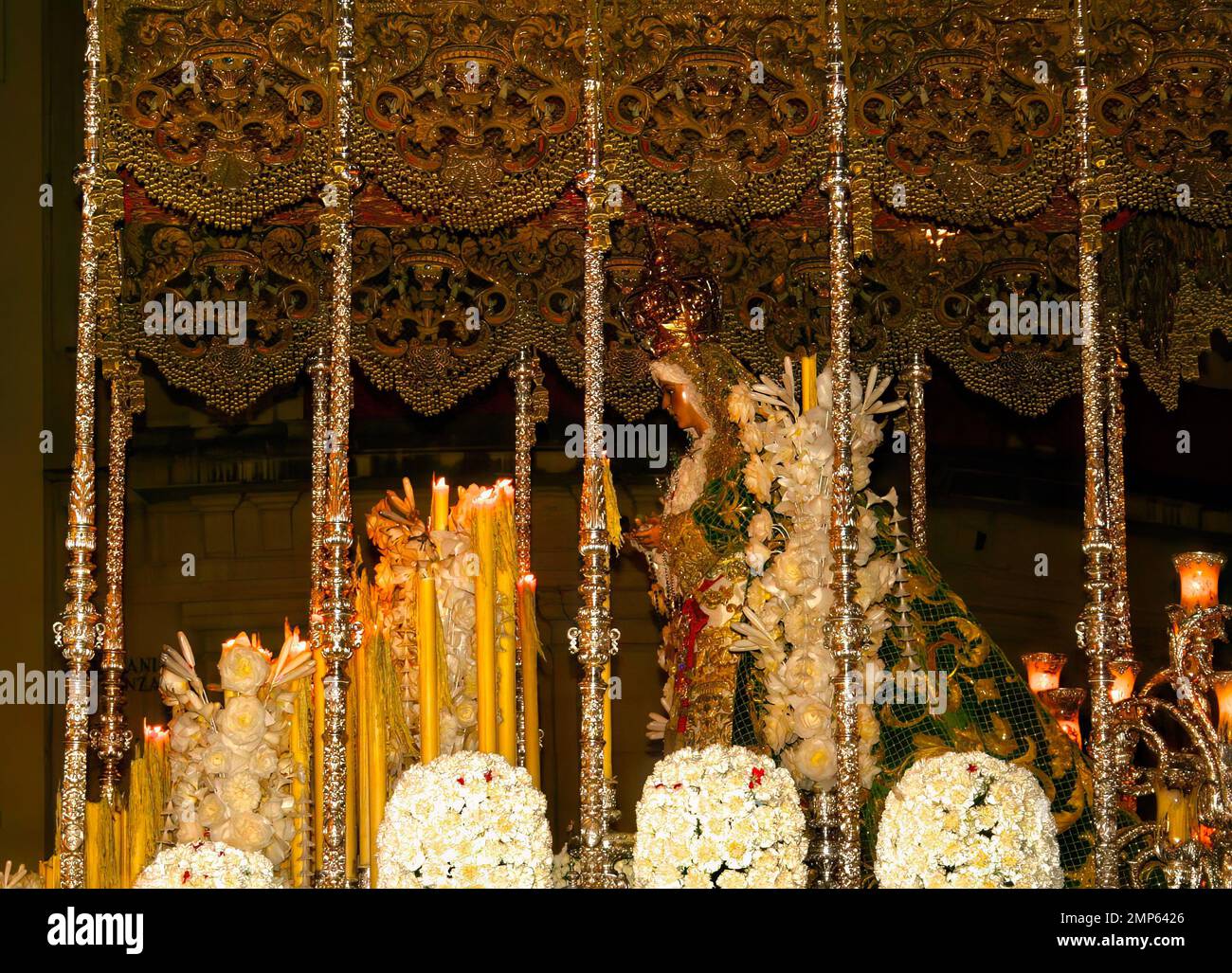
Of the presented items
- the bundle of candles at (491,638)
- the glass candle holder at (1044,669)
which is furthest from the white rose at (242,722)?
the glass candle holder at (1044,669)

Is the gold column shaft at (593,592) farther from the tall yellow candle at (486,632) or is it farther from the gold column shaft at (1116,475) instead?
the gold column shaft at (1116,475)

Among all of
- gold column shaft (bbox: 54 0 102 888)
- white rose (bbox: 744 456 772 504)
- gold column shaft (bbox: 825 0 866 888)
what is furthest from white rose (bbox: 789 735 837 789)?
gold column shaft (bbox: 54 0 102 888)

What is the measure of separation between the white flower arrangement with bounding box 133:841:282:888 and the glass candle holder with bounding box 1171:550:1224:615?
7.84 ft

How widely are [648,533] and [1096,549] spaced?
5.78ft

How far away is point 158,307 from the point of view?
5391 mm

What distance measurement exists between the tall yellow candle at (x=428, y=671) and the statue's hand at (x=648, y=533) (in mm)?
1384

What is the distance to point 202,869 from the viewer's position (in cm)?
320

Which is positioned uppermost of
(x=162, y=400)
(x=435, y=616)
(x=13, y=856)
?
(x=162, y=400)

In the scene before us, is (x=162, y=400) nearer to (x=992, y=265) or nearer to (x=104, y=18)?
(x=104, y=18)

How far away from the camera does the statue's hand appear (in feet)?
15.9

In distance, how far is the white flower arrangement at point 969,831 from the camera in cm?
316
